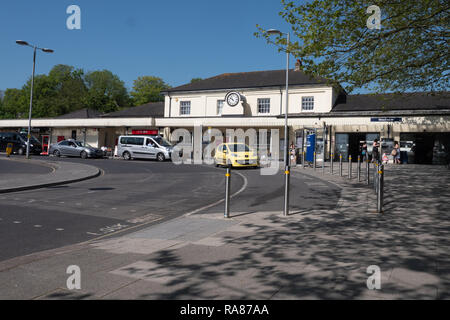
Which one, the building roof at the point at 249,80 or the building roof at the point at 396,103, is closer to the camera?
the building roof at the point at 396,103

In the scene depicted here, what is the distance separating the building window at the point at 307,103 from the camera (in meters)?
32.1

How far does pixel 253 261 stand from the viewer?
4688 millimetres

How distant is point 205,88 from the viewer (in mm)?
36812

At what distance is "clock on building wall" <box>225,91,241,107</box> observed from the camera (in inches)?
1345

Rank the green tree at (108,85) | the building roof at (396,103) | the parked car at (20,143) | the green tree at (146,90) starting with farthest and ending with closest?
the green tree at (108,85) → the green tree at (146,90) → the parked car at (20,143) → the building roof at (396,103)

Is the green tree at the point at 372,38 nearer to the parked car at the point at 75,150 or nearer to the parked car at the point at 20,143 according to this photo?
the parked car at the point at 75,150

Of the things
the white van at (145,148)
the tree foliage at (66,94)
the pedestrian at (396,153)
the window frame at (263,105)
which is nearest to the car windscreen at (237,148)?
the white van at (145,148)

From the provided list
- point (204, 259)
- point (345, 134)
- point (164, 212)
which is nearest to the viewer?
point (204, 259)

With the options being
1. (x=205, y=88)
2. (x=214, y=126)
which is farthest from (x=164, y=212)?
(x=205, y=88)

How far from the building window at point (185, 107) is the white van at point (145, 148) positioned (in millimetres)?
9090

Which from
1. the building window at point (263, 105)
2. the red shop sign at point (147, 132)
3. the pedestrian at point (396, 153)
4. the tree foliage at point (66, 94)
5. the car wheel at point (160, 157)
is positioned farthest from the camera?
the tree foliage at point (66, 94)
